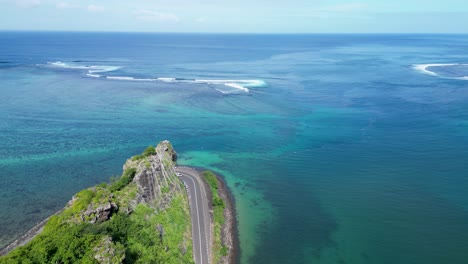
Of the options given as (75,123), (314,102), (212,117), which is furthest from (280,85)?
(75,123)

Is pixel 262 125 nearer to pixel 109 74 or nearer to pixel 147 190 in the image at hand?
pixel 147 190

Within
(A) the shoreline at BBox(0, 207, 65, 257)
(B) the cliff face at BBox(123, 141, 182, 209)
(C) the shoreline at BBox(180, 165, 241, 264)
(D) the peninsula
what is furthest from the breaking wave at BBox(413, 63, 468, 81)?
(A) the shoreline at BBox(0, 207, 65, 257)

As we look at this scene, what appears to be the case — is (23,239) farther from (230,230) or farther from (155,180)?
(230,230)

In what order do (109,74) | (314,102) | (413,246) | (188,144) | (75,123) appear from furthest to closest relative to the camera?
(109,74) → (314,102) → (75,123) → (188,144) → (413,246)

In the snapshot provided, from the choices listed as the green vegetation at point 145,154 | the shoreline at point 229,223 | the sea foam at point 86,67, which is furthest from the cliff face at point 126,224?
the sea foam at point 86,67

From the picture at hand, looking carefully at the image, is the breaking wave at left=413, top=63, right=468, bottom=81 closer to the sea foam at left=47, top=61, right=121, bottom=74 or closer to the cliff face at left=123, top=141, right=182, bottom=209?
the cliff face at left=123, top=141, right=182, bottom=209

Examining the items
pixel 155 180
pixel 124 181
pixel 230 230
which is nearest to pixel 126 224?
pixel 124 181
